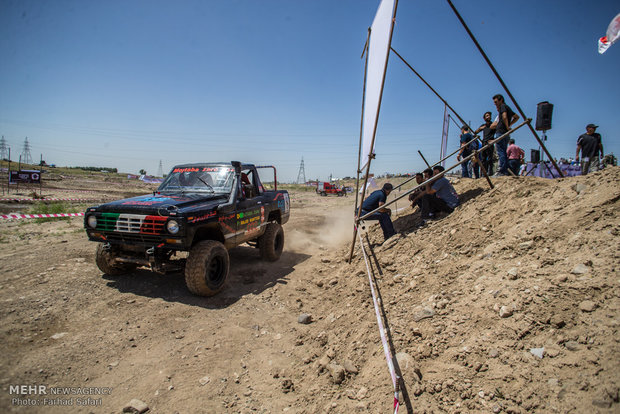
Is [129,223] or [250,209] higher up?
[250,209]

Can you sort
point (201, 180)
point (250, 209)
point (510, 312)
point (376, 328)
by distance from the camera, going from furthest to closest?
point (250, 209)
point (201, 180)
point (376, 328)
point (510, 312)

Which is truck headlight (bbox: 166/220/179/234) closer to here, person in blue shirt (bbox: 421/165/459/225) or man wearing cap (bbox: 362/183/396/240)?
man wearing cap (bbox: 362/183/396/240)

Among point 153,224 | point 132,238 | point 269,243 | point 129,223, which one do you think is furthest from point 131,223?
point 269,243

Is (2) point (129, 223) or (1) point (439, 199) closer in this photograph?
(2) point (129, 223)

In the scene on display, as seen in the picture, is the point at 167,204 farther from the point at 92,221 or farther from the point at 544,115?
the point at 544,115

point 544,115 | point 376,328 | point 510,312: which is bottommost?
point 376,328

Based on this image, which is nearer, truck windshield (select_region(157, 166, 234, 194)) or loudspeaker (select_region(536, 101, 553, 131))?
truck windshield (select_region(157, 166, 234, 194))

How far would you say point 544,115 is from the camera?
8.09 metres

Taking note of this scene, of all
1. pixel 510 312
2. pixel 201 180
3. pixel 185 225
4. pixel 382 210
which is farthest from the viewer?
pixel 382 210

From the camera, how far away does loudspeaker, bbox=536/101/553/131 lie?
8.06 meters

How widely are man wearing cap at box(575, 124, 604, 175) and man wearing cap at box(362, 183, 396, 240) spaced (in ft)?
15.3

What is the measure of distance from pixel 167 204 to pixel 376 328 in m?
3.42

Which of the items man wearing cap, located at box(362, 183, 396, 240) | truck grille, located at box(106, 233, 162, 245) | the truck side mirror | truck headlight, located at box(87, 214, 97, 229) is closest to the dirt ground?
man wearing cap, located at box(362, 183, 396, 240)

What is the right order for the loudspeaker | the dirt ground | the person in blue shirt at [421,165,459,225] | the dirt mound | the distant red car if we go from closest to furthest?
the dirt mound
the dirt ground
the person in blue shirt at [421,165,459,225]
the loudspeaker
the distant red car
